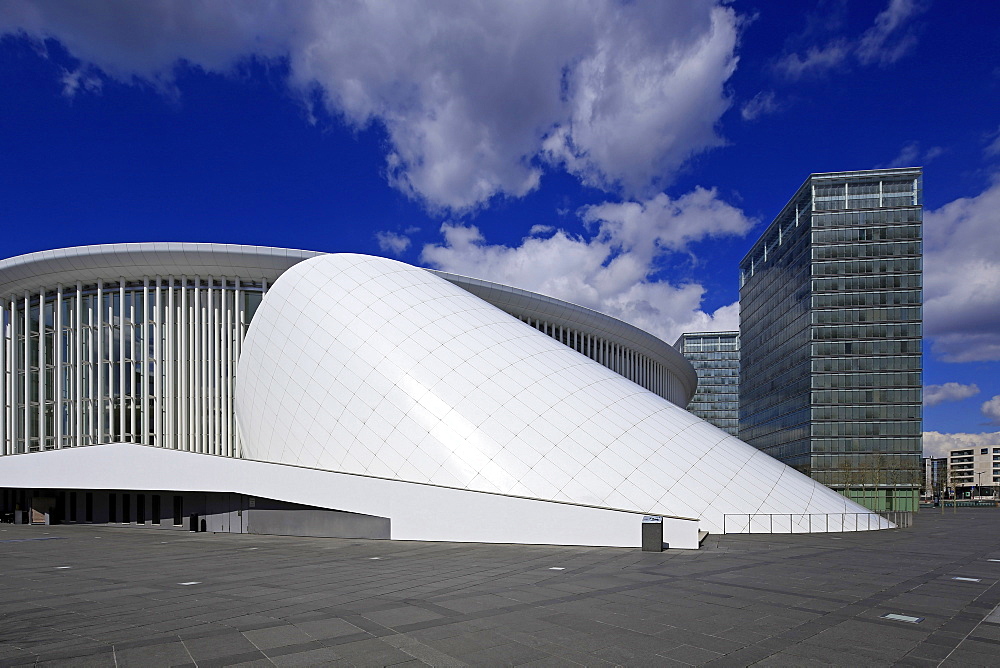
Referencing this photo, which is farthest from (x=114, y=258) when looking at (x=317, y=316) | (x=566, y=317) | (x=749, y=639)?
(x=749, y=639)

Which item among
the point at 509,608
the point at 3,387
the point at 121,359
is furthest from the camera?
the point at 3,387

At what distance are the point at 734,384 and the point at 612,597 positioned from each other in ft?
508

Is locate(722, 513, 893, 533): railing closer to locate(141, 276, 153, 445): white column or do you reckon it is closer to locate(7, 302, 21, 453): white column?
locate(141, 276, 153, 445): white column

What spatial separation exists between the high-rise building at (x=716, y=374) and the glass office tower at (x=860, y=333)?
7568 centimetres

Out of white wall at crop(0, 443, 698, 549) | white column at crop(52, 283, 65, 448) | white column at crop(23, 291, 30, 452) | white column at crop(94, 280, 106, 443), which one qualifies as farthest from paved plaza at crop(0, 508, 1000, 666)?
white column at crop(23, 291, 30, 452)

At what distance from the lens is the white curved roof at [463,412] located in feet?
71.3

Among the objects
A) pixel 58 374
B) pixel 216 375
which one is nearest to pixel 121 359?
pixel 58 374

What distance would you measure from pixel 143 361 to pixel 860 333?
73975 millimetres

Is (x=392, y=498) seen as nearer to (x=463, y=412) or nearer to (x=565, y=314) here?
(x=463, y=412)

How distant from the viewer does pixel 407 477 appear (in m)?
22.8

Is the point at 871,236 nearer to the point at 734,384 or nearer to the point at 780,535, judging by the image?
the point at 780,535

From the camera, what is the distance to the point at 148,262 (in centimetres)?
3978

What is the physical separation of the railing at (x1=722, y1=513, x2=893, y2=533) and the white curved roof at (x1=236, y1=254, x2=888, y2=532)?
0.20m

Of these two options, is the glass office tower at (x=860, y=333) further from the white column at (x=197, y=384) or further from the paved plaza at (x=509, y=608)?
the white column at (x=197, y=384)
